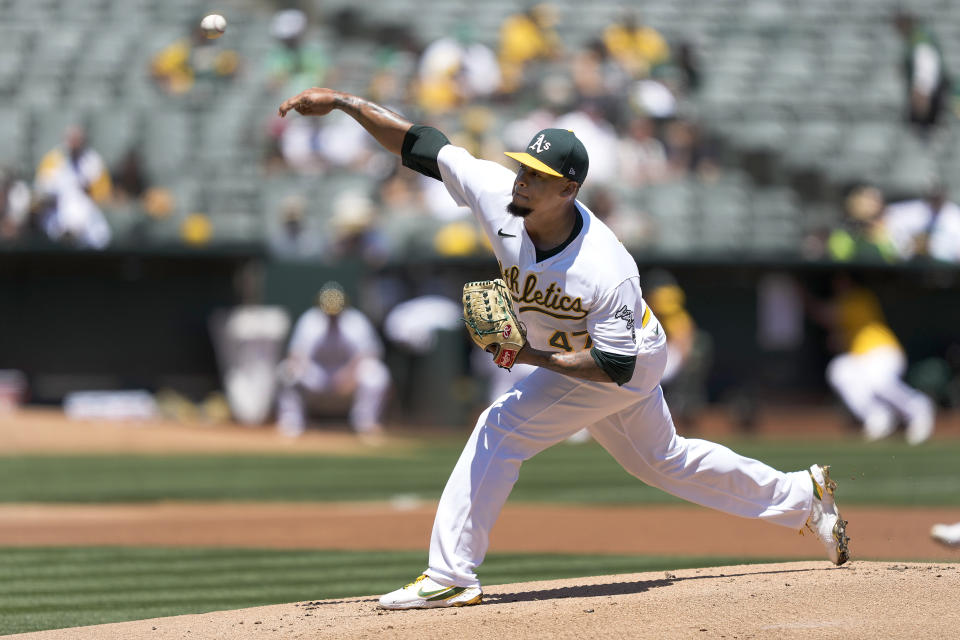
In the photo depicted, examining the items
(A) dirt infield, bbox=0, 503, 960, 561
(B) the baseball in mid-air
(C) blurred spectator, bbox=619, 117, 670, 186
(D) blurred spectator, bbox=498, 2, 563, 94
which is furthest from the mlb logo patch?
(D) blurred spectator, bbox=498, 2, 563, 94

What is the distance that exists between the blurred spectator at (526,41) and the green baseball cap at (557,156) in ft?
38.2

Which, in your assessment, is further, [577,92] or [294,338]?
[577,92]

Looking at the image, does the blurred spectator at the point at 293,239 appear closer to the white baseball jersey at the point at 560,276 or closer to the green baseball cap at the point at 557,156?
the white baseball jersey at the point at 560,276

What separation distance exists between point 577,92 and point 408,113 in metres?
1.89

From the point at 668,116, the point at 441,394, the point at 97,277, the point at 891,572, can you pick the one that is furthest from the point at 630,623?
the point at 668,116

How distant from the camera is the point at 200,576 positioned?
6.70 metres

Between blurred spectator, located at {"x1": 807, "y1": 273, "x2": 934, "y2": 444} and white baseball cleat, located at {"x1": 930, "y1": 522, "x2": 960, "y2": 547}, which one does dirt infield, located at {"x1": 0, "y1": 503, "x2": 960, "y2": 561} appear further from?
blurred spectator, located at {"x1": 807, "y1": 273, "x2": 934, "y2": 444}

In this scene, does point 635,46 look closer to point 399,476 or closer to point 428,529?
point 399,476

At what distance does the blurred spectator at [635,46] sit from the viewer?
16359 millimetres

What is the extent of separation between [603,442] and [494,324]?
33.4 inches

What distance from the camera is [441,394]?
14.0 m

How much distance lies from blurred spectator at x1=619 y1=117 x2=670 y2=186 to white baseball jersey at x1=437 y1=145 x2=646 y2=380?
33.5ft

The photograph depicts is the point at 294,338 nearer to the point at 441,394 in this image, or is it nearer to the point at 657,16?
the point at 441,394

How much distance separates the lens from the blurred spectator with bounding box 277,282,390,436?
13.5 metres
